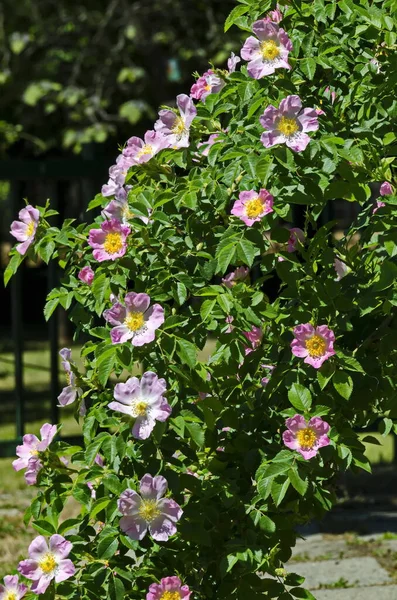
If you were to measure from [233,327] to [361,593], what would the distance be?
5.15 ft

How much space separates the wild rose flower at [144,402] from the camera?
88.6 inches

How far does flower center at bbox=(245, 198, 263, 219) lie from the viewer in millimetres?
2355

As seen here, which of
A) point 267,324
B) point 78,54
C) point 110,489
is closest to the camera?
point 110,489

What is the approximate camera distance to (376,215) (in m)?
2.46

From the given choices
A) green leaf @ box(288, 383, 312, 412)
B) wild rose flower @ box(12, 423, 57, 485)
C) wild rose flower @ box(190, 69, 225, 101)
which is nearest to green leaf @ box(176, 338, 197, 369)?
green leaf @ box(288, 383, 312, 412)

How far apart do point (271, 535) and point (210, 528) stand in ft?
0.49

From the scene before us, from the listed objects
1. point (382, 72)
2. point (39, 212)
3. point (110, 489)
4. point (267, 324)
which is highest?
point (382, 72)

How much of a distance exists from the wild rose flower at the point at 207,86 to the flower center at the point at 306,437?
861 millimetres

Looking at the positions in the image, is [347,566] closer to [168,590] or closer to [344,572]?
[344,572]

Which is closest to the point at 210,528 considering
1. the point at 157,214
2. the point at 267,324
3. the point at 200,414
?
the point at 200,414

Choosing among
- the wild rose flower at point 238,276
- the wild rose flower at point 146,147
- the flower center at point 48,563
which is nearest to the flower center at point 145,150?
the wild rose flower at point 146,147

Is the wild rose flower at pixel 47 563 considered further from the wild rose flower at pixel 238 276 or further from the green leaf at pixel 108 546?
the wild rose flower at pixel 238 276

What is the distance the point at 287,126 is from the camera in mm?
2309

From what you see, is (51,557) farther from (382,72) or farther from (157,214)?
(382,72)
